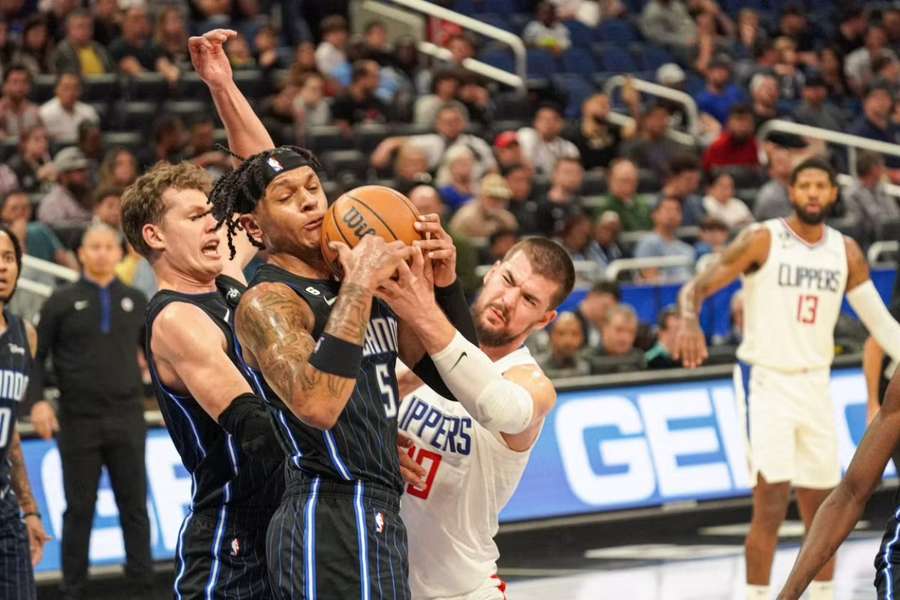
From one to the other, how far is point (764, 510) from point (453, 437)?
3688 mm

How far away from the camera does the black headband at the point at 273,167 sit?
13.9 feet

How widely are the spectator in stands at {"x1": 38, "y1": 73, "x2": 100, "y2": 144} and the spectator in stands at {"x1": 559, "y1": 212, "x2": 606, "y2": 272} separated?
4067 millimetres

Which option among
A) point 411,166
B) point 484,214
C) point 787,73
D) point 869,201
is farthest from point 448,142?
point 787,73

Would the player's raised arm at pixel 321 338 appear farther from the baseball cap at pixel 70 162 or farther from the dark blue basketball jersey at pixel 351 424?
the baseball cap at pixel 70 162

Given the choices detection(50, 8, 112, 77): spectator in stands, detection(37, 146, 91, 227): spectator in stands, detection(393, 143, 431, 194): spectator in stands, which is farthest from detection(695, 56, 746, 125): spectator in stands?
detection(37, 146, 91, 227): spectator in stands

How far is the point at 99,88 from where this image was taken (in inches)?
571

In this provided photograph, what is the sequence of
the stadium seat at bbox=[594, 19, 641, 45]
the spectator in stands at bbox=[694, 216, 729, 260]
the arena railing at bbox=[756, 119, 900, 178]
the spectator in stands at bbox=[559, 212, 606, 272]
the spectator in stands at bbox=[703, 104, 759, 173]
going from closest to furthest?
the spectator in stands at bbox=[559, 212, 606, 272], the spectator in stands at bbox=[694, 216, 729, 260], the spectator in stands at bbox=[703, 104, 759, 173], the arena railing at bbox=[756, 119, 900, 178], the stadium seat at bbox=[594, 19, 641, 45]

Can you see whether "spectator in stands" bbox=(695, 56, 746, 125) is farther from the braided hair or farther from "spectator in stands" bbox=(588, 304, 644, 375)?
the braided hair

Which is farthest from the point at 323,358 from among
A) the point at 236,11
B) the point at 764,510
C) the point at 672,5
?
the point at 672,5

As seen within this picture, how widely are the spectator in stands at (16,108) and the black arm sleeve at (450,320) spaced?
9518 millimetres

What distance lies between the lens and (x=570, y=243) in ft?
43.5

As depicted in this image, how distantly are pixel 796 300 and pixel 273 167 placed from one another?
494 centimetres

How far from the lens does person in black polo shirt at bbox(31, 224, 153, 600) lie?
9.07m

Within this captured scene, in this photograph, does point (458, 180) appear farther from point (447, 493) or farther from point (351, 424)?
point (351, 424)
